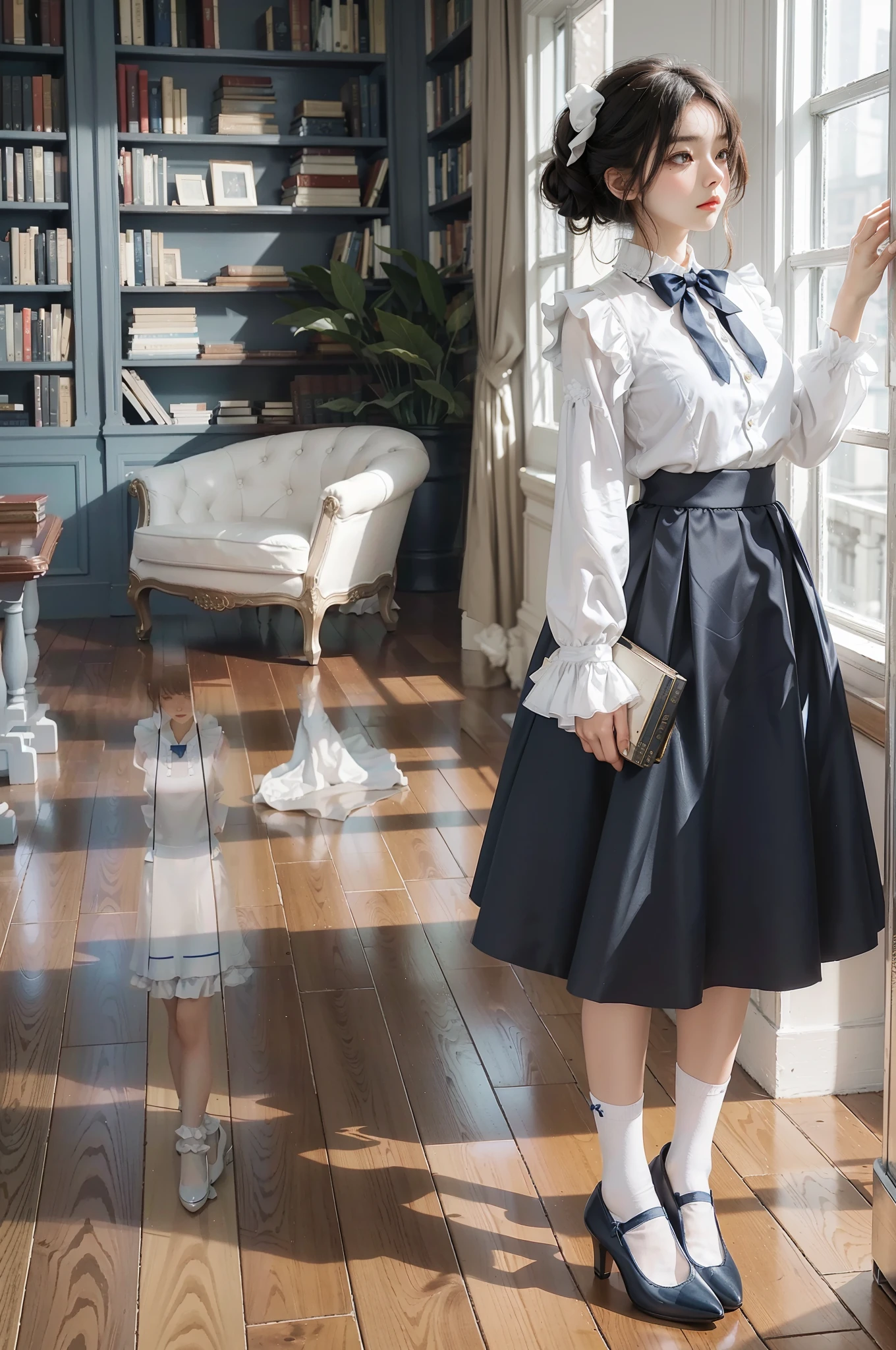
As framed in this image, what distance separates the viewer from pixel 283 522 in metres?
5.70

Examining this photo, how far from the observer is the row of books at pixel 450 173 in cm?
603

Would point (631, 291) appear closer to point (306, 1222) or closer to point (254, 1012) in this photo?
point (306, 1222)

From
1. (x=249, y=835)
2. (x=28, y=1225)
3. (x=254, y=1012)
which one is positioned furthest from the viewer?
(x=249, y=835)

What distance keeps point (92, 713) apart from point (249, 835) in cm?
143

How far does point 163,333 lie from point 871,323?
491cm

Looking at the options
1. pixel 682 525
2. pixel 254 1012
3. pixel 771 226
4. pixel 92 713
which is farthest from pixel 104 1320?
pixel 92 713

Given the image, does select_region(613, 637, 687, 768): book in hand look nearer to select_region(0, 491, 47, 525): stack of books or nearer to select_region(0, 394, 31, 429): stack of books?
select_region(0, 491, 47, 525): stack of books

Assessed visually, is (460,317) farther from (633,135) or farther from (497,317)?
(633,135)

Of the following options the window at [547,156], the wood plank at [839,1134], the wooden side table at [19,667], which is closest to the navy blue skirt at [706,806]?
the wood plank at [839,1134]

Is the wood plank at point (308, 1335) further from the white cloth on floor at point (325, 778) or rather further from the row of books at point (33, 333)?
the row of books at point (33, 333)

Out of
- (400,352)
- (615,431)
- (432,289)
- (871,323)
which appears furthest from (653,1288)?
(432,289)

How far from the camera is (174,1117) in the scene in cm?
201

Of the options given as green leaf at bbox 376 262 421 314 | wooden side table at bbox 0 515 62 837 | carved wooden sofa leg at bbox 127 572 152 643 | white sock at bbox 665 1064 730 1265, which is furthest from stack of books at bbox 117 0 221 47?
white sock at bbox 665 1064 730 1265

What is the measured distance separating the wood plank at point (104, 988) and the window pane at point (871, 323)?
150cm
